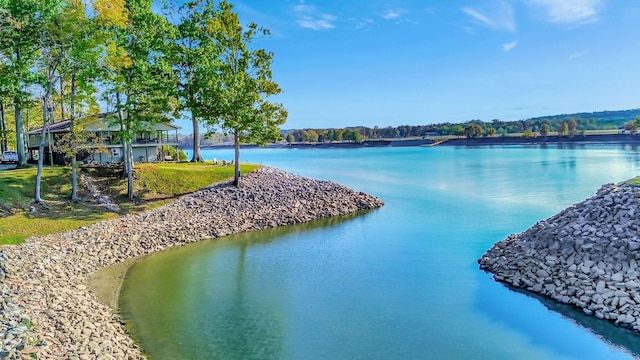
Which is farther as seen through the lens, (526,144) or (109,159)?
(526,144)

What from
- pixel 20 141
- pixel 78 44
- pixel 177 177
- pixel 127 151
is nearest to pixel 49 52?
pixel 78 44

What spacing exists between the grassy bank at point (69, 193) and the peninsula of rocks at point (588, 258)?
63.4 ft

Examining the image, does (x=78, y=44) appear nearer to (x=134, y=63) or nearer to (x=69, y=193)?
(x=134, y=63)

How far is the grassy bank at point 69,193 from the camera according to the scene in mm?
22312

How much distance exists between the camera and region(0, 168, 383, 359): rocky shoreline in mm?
11094

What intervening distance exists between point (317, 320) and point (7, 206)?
17265 millimetres

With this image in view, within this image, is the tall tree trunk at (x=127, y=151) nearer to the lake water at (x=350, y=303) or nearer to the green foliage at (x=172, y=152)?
the lake water at (x=350, y=303)

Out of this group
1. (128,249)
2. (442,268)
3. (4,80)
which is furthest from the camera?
(4,80)

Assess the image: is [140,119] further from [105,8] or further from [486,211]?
[486,211]


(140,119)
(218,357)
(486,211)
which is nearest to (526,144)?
(486,211)

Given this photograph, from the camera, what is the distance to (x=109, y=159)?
130 feet

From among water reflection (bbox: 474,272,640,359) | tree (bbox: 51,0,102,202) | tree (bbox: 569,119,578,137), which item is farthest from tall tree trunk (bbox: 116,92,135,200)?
tree (bbox: 569,119,578,137)

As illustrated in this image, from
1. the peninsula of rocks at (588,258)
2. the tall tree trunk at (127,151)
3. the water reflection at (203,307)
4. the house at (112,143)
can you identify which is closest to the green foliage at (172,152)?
the house at (112,143)

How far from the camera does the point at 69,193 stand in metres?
27.3
